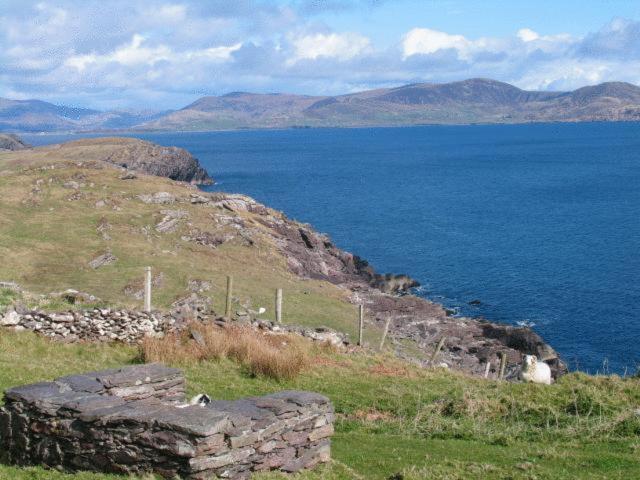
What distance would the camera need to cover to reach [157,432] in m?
13.1

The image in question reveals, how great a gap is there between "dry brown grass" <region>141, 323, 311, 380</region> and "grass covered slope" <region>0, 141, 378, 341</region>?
12931 millimetres

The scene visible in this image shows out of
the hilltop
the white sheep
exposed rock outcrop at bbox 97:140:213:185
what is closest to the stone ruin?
the hilltop

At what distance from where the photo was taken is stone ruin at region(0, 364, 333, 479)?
13023 mm

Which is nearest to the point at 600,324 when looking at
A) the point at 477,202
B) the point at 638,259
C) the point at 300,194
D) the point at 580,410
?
the point at 638,259

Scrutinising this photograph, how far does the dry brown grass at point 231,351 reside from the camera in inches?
987

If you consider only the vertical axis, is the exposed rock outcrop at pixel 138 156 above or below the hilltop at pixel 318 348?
above

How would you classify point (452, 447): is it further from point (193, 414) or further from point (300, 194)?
point (300, 194)

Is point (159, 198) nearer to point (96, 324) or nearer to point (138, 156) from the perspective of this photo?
point (96, 324)

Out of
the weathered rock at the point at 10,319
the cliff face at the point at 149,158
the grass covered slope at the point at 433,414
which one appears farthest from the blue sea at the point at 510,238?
the weathered rock at the point at 10,319

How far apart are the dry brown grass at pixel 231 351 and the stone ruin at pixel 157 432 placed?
361 inches

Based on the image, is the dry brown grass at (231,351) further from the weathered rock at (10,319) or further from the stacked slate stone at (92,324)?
the weathered rock at (10,319)

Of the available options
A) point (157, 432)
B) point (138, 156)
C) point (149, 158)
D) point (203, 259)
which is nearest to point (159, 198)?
point (203, 259)

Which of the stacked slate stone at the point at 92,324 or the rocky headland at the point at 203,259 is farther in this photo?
the rocky headland at the point at 203,259

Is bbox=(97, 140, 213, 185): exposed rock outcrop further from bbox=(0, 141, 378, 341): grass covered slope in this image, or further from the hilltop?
bbox=(0, 141, 378, 341): grass covered slope
